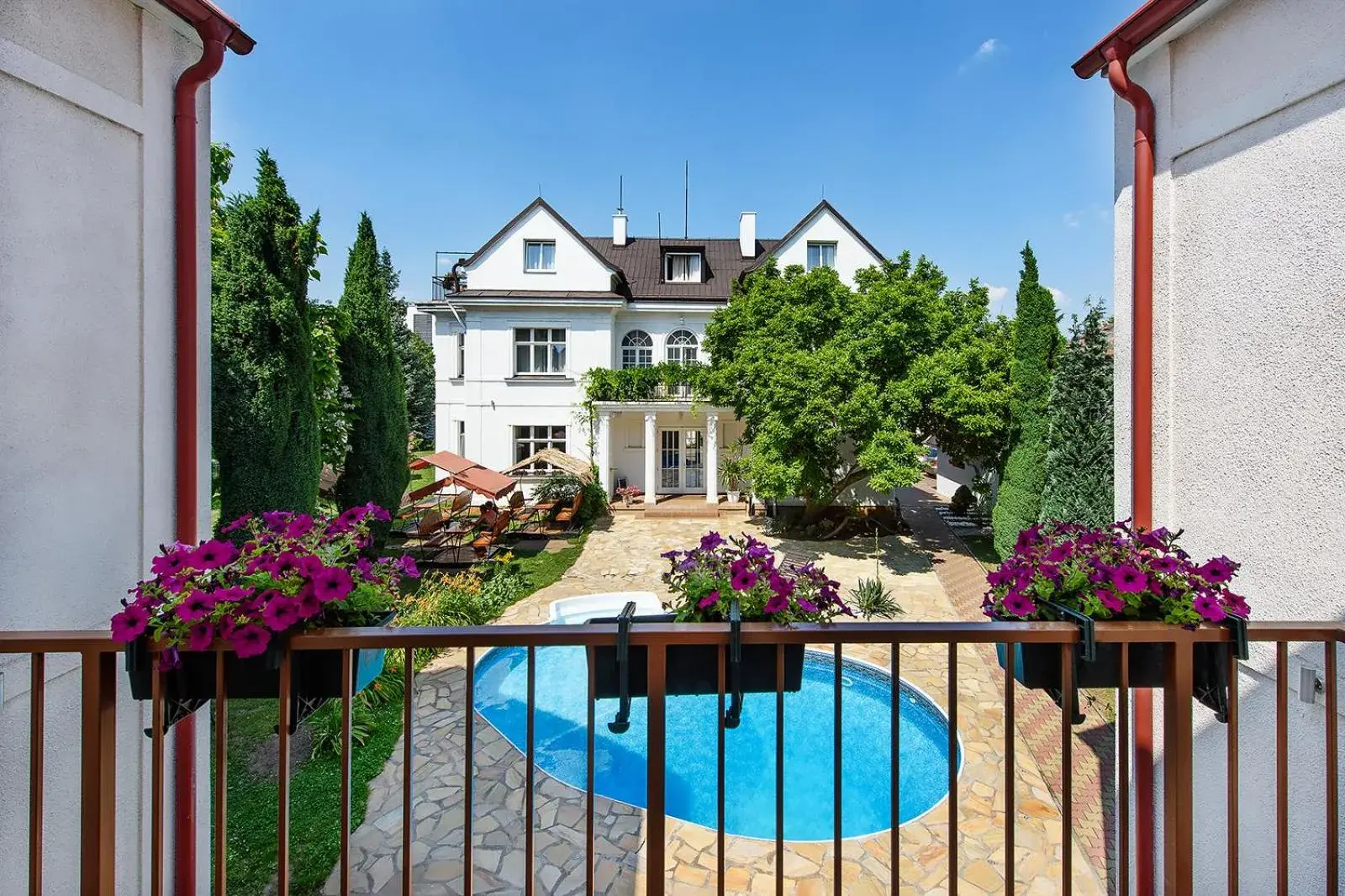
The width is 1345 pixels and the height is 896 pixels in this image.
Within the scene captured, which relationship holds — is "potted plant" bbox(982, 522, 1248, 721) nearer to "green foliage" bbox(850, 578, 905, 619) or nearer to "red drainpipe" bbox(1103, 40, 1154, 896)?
"red drainpipe" bbox(1103, 40, 1154, 896)

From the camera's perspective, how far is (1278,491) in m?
2.73

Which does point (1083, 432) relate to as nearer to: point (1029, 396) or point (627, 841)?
point (1029, 396)

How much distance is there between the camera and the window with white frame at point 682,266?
19.5 metres

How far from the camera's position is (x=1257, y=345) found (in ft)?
9.37

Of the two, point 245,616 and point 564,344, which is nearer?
point 245,616

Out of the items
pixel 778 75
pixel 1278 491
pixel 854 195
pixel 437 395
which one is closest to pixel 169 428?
pixel 1278 491

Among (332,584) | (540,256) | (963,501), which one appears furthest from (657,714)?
(963,501)

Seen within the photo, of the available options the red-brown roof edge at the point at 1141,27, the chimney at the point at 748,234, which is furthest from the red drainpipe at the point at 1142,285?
the chimney at the point at 748,234

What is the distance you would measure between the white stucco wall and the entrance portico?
14.5ft

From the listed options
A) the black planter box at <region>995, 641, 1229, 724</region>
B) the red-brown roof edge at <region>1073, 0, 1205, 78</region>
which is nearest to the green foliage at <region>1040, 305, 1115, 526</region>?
the red-brown roof edge at <region>1073, 0, 1205, 78</region>

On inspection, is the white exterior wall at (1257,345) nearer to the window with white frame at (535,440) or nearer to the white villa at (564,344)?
the white villa at (564,344)

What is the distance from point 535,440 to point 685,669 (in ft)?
55.2

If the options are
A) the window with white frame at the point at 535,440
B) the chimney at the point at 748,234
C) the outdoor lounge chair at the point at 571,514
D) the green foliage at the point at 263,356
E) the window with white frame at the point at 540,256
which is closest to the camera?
the green foliage at the point at 263,356

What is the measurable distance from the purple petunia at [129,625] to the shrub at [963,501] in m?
19.2
